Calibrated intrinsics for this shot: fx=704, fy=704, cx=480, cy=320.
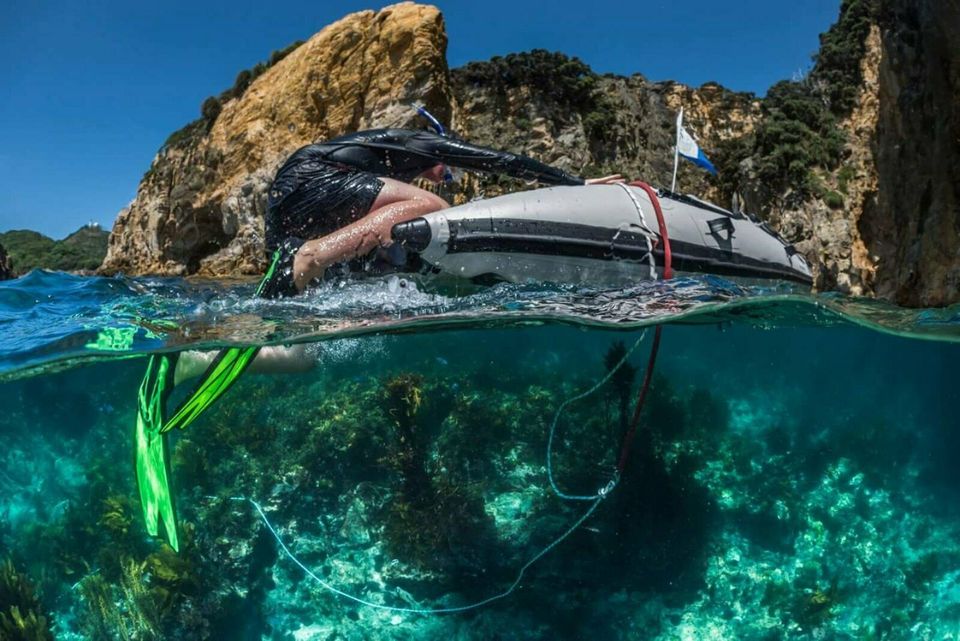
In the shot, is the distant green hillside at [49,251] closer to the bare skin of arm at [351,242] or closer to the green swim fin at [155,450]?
the green swim fin at [155,450]

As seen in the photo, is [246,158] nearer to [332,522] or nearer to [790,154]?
[790,154]

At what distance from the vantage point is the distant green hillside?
32562mm

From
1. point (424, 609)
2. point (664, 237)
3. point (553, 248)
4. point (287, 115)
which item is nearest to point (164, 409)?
point (424, 609)

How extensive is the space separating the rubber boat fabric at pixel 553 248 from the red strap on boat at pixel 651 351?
0.01 m

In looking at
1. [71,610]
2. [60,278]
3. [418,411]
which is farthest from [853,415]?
[60,278]

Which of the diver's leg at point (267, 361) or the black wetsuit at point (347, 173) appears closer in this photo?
the black wetsuit at point (347, 173)

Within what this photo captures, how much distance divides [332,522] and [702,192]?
20.4 meters

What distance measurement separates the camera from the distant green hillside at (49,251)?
32562 millimetres

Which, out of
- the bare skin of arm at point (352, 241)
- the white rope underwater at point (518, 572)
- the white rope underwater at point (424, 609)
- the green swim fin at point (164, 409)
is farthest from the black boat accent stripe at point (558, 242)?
the white rope underwater at point (424, 609)

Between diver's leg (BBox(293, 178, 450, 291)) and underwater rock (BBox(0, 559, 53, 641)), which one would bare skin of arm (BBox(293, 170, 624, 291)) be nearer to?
diver's leg (BBox(293, 178, 450, 291))

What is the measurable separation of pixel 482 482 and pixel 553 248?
2.15 metres

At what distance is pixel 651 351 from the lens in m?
7.02

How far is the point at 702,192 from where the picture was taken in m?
23.5

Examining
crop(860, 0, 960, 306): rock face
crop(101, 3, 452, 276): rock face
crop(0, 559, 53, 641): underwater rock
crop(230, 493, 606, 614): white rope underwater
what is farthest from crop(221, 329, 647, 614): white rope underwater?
crop(101, 3, 452, 276): rock face
